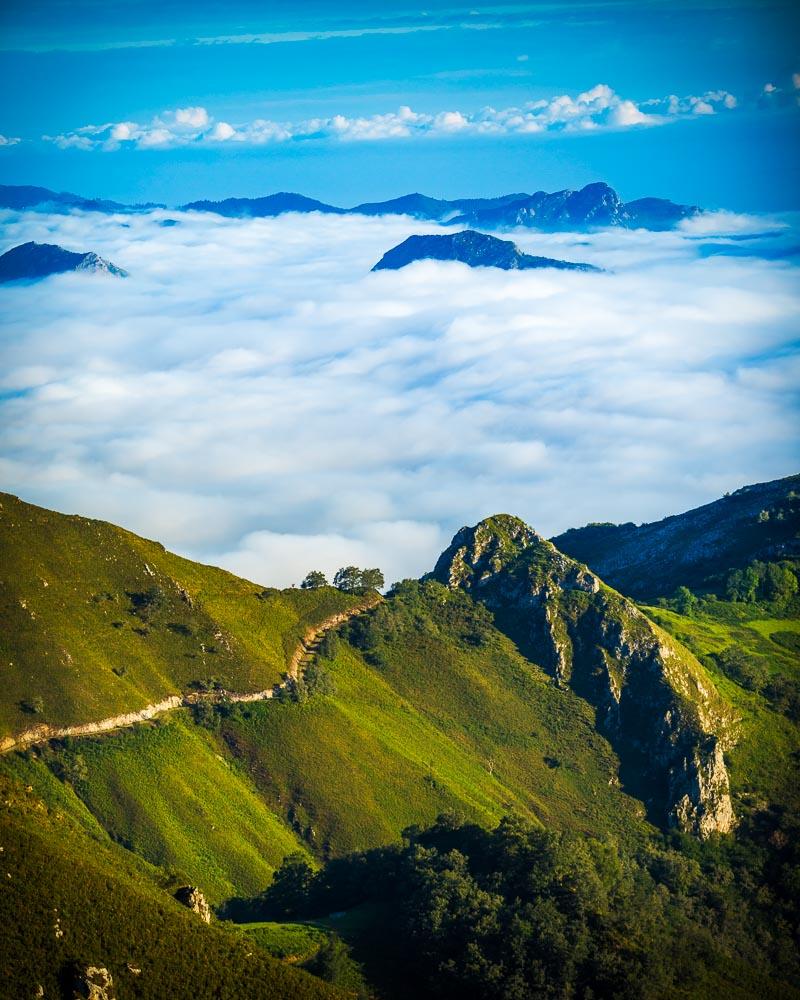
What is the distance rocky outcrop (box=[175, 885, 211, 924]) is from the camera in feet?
374

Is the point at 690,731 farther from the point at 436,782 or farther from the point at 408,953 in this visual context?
the point at 408,953

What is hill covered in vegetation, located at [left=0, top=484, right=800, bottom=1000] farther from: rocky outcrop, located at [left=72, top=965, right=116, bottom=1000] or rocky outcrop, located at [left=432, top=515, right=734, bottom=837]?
rocky outcrop, located at [left=72, top=965, right=116, bottom=1000]

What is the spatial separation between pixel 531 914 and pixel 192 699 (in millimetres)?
63703

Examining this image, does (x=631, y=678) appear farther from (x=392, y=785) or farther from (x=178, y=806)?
(x=178, y=806)

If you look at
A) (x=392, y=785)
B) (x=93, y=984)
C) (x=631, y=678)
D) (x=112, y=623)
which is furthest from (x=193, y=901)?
(x=631, y=678)

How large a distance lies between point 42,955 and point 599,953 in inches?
1960

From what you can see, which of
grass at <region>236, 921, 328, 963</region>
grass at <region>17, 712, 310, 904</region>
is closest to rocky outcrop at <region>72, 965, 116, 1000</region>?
grass at <region>236, 921, 328, 963</region>

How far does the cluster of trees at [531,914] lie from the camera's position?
10900 centimetres

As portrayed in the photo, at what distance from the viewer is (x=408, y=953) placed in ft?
375

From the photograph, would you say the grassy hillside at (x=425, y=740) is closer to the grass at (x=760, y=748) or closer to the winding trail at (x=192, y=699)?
the winding trail at (x=192, y=699)

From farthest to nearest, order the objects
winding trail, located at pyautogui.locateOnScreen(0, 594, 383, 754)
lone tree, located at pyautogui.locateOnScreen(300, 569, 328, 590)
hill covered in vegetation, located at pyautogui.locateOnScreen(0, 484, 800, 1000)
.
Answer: lone tree, located at pyautogui.locateOnScreen(300, 569, 328, 590), winding trail, located at pyautogui.locateOnScreen(0, 594, 383, 754), hill covered in vegetation, located at pyautogui.locateOnScreen(0, 484, 800, 1000)

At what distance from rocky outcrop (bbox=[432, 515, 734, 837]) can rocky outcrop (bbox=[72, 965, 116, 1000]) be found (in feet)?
301

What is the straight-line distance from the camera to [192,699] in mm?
161250

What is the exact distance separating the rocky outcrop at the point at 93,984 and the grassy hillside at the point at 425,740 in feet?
186
